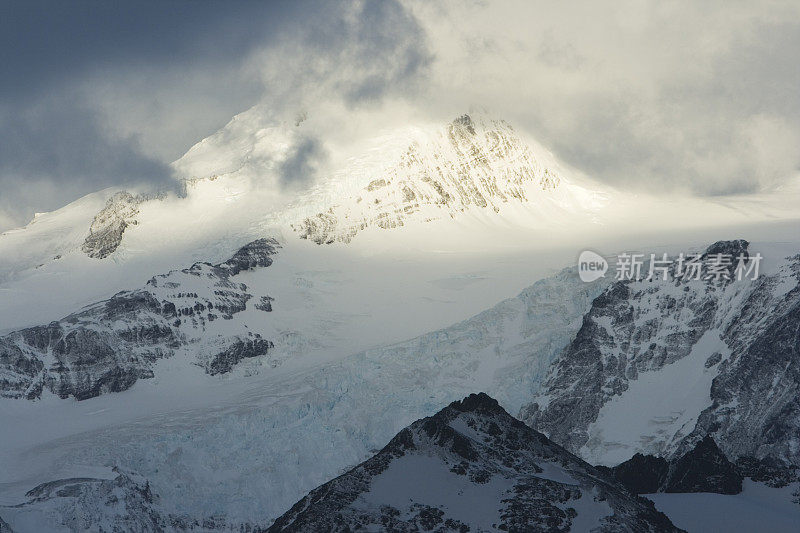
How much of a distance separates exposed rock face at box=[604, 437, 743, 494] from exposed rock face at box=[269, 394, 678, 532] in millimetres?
17133

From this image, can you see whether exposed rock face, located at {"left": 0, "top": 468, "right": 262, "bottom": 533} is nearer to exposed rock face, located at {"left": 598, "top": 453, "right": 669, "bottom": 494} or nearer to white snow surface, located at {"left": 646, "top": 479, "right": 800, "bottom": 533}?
exposed rock face, located at {"left": 598, "top": 453, "right": 669, "bottom": 494}

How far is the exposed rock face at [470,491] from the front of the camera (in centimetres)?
9288

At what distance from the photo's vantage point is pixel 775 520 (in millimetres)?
109062

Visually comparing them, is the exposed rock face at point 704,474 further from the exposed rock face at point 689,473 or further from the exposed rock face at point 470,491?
the exposed rock face at point 470,491

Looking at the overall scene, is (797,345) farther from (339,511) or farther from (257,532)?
(339,511)

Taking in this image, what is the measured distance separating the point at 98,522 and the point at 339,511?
10174 centimetres

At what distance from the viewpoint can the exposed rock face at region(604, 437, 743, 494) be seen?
125m

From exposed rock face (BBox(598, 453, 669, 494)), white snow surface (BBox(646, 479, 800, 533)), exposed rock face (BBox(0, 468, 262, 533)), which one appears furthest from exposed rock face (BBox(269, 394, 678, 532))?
exposed rock face (BBox(0, 468, 262, 533))

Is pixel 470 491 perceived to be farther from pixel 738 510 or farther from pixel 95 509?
pixel 95 509

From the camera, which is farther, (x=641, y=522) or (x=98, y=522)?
(x=98, y=522)

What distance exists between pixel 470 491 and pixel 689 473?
44008 millimetres

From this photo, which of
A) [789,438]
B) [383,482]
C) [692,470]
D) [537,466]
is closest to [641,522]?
[537,466]

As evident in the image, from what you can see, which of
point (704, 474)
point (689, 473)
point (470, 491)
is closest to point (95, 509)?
point (689, 473)

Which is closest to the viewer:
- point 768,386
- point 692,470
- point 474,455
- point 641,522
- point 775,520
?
point 641,522
